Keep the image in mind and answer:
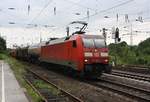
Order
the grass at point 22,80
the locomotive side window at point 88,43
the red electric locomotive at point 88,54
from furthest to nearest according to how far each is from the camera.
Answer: the locomotive side window at point 88,43, the red electric locomotive at point 88,54, the grass at point 22,80

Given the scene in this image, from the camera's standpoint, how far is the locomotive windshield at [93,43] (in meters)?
23.2

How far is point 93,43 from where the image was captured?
2341cm

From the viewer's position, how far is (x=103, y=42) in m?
23.9

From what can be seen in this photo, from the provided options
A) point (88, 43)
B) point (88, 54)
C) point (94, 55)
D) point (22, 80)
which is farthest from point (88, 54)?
point (22, 80)

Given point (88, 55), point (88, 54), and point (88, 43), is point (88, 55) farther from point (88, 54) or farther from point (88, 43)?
point (88, 43)

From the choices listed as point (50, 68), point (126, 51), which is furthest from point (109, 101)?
point (126, 51)

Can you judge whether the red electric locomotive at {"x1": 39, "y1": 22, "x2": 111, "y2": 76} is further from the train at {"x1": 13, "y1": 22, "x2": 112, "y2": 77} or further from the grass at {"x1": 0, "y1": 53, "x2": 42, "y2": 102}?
the grass at {"x1": 0, "y1": 53, "x2": 42, "y2": 102}

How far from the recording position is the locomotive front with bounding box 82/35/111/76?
74.6 feet

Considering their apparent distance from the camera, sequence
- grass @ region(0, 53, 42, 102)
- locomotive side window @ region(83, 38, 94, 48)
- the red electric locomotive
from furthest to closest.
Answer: locomotive side window @ region(83, 38, 94, 48), the red electric locomotive, grass @ region(0, 53, 42, 102)

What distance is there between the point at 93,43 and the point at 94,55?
2.83ft

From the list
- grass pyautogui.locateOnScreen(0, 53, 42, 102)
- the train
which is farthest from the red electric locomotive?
grass pyautogui.locateOnScreen(0, 53, 42, 102)

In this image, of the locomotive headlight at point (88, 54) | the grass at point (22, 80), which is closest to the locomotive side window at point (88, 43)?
the locomotive headlight at point (88, 54)

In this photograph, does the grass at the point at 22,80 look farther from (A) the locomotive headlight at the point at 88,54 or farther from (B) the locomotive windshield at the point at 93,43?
(B) the locomotive windshield at the point at 93,43

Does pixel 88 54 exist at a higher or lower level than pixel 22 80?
higher
